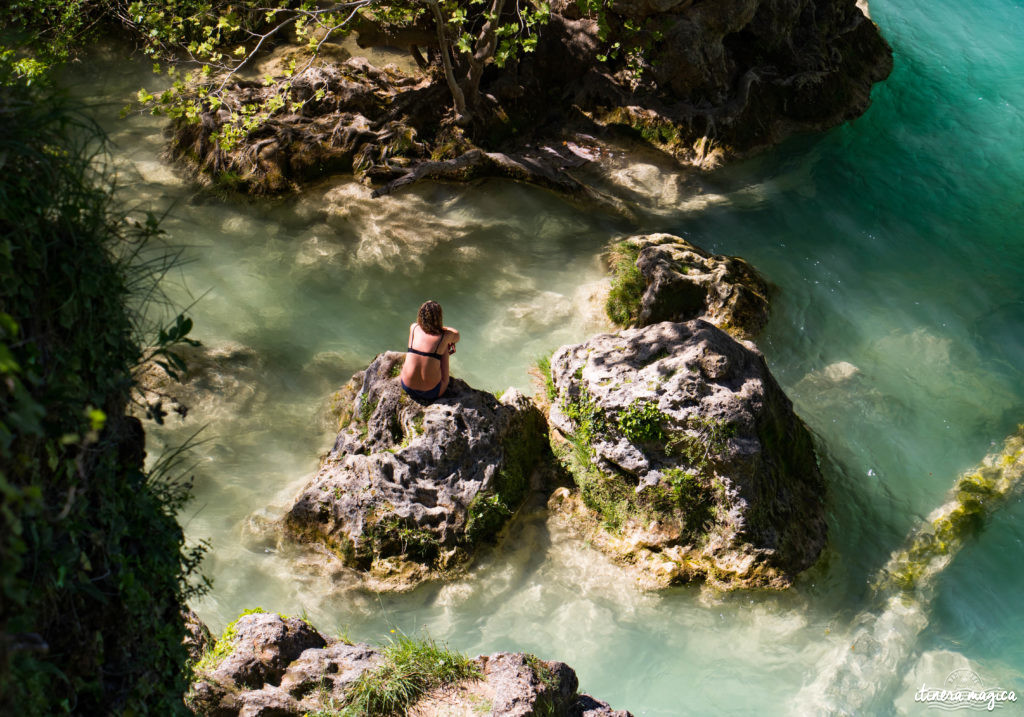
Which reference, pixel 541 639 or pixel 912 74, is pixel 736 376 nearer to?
pixel 541 639

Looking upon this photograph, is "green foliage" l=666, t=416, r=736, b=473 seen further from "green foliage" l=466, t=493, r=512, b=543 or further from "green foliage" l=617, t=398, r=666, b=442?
"green foliage" l=466, t=493, r=512, b=543

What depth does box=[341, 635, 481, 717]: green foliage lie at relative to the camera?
5078 millimetres

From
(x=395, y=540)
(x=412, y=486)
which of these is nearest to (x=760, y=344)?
(x=412, y=486)

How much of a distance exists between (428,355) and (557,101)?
7.67 meters

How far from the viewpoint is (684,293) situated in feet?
31.3

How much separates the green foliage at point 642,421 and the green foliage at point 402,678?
107 inches

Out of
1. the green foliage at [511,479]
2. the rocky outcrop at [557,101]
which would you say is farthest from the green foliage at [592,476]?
the rocky outcrop at [557,101]

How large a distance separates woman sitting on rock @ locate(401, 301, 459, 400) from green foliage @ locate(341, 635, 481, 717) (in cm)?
249

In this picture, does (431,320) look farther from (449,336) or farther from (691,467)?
(691,467)

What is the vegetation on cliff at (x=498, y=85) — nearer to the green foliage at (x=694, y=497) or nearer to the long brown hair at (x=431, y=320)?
the long brown hair at (x=431, y=320)

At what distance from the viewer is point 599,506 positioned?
7.53 meters

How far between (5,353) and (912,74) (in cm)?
1754

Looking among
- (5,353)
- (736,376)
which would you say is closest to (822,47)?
(736,376)

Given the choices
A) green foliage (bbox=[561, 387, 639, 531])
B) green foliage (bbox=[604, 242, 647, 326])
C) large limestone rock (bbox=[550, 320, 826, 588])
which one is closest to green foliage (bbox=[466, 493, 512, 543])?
large limestone rock (bbox=[550, 320, 826, 588])
